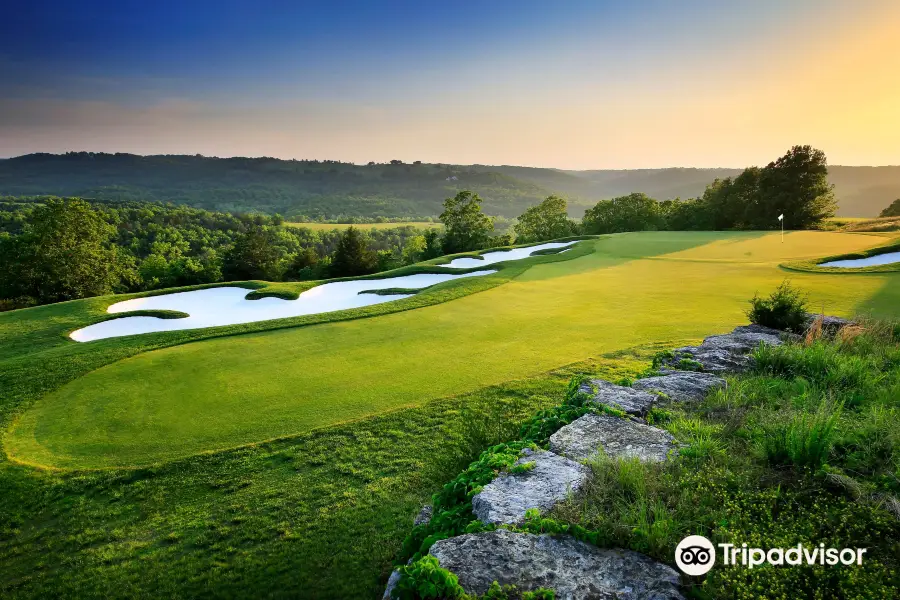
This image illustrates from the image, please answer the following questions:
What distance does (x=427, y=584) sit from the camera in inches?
78.0

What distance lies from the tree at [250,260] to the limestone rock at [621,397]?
34419 millimetres

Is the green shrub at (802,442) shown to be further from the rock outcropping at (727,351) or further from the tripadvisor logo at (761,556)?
the rock outcropping at (727,351)

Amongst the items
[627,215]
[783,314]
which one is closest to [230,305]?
[783,314]

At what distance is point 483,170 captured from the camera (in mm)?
193125

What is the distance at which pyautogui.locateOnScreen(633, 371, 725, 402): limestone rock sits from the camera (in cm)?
415

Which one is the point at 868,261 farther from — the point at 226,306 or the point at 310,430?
the point at 226,306

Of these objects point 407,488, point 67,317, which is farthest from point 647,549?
point 67,317

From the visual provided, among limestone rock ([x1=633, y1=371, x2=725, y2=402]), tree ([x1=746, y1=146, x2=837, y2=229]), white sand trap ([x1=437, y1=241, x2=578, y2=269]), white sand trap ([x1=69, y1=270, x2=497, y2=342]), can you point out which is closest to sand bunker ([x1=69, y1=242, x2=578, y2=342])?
white sand trap ([x1=69, y1=270, x2=497, y2=342])

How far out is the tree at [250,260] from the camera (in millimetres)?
34375

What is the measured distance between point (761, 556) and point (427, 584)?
1.68 m

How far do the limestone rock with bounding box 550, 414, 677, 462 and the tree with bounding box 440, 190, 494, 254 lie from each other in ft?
122

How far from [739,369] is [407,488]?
159 inches

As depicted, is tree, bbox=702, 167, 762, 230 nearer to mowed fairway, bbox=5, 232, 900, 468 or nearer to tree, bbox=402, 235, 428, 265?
tree, bbox=402, 235, 428, 265

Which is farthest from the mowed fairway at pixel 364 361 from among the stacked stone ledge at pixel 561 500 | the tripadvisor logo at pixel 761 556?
the tripadvisor logo at pixel 761 556
